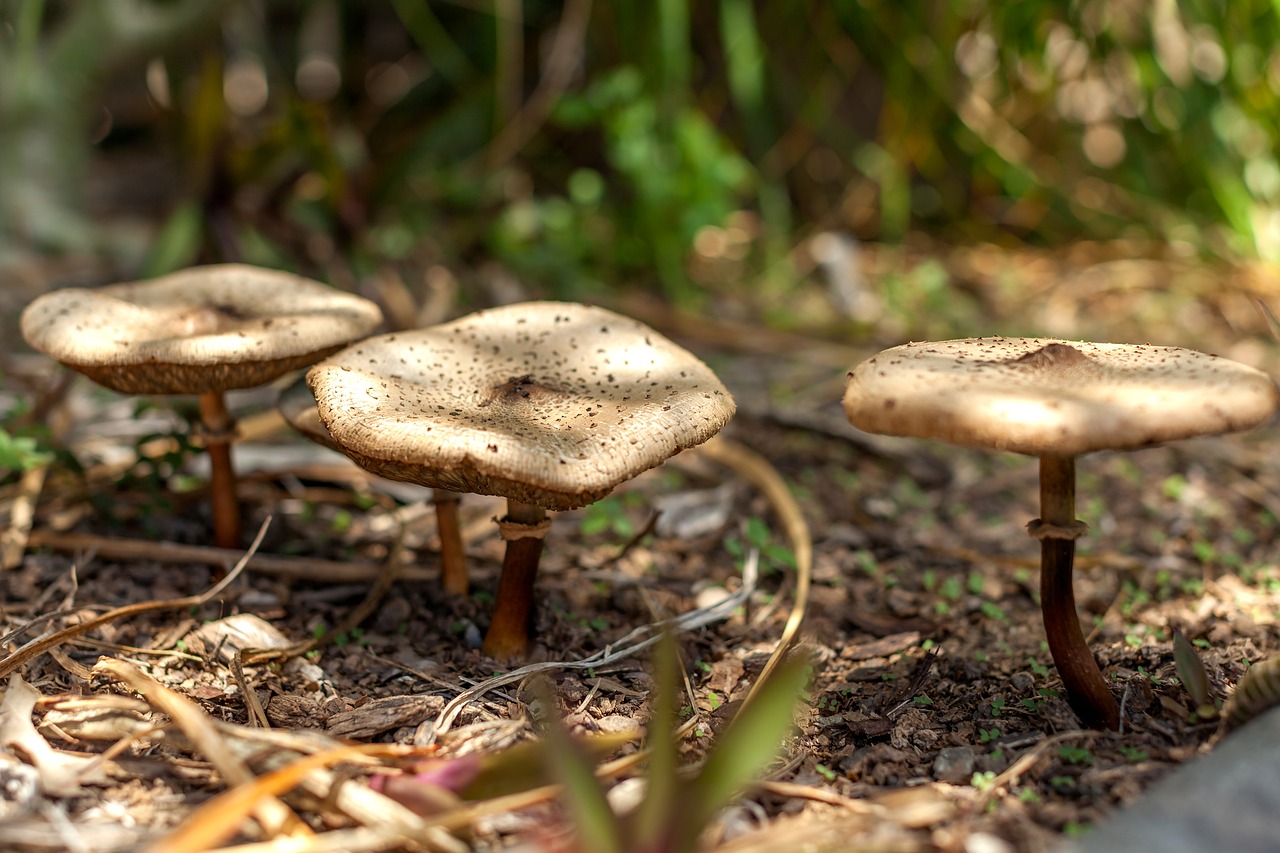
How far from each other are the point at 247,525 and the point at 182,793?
4.96ft

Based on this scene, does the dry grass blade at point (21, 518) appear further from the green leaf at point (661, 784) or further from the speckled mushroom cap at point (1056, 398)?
the speckled mushroom cap at point (1056, 398)

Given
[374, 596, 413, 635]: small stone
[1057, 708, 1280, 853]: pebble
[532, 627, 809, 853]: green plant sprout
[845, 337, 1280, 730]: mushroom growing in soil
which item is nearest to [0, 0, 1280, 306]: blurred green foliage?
[374, 596, 413, 635]: small stone

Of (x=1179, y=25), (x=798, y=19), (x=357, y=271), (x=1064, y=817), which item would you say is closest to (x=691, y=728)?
(x=1064, y=817)

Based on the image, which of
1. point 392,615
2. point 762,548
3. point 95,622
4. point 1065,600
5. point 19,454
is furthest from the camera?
point 762,548

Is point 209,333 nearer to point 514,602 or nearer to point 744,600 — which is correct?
point 514,602

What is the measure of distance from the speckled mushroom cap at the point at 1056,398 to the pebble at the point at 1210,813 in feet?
2.00

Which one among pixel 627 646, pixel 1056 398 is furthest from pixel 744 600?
pixel 1056 398

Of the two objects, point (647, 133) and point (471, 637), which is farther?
point (647, 133)

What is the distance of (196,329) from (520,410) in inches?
40.3

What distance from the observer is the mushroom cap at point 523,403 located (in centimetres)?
220

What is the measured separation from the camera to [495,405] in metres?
2.56

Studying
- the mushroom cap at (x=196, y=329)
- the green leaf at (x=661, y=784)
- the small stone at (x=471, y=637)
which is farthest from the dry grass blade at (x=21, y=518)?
the green leaf at (x=661, y=784)

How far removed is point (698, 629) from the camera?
3092 millimetres

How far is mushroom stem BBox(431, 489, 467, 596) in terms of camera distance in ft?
10.1
